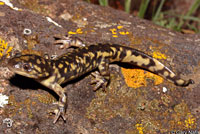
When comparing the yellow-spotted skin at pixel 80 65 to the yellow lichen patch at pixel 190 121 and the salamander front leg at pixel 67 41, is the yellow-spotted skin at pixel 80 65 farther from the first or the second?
the yellow lichen patch at pixel 190 121

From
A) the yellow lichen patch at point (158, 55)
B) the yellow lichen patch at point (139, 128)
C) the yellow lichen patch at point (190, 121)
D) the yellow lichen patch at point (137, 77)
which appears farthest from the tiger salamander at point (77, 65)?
the yellow lichen patch at point (139, 128)

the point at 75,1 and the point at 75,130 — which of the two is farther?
the point at 75,1

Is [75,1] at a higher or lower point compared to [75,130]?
higher

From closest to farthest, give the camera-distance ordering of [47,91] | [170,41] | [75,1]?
[47,91], [170,41], [75,1]

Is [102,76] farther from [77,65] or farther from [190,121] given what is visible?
[190,121]

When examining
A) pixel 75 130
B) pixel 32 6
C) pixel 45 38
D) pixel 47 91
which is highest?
pixel 32 6

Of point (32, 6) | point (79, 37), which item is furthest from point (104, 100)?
point (32, 6)

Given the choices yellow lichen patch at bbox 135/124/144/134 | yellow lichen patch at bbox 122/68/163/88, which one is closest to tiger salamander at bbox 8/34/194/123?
yellow lichen patch at bbox 122/68/163/88

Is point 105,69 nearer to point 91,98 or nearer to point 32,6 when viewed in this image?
point 91,98

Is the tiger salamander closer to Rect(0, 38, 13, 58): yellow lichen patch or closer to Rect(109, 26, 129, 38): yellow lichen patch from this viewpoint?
Rect(109, 26, 129, 38): yellow lichen patch
